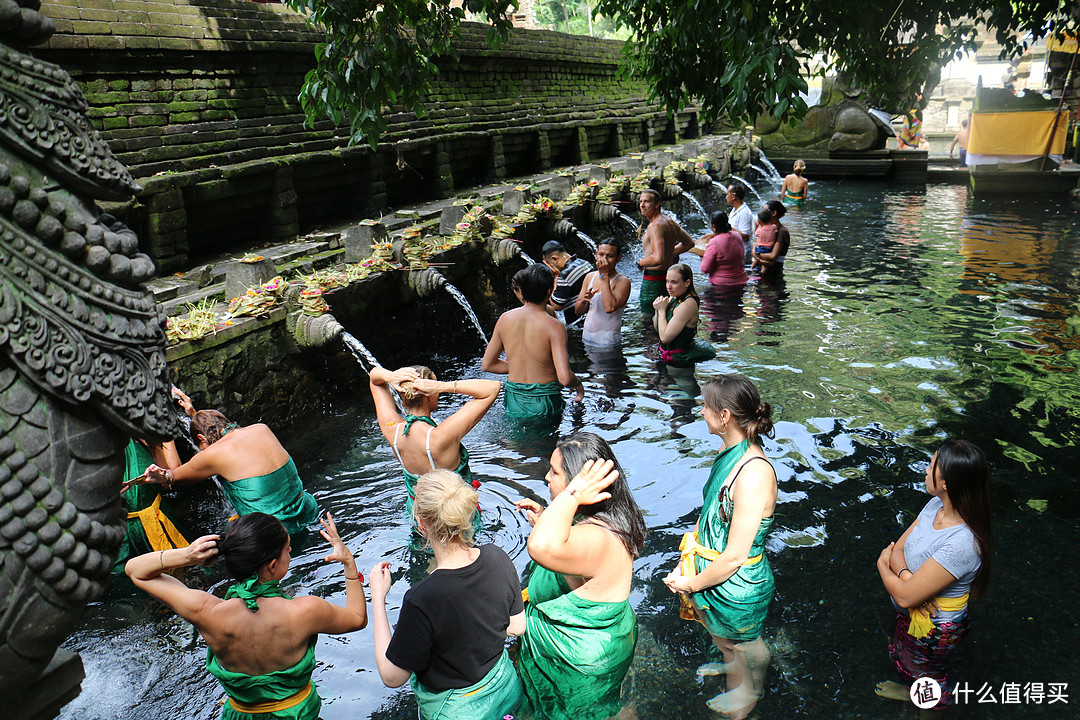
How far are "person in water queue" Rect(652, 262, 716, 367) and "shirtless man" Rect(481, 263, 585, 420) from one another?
5.41 ft

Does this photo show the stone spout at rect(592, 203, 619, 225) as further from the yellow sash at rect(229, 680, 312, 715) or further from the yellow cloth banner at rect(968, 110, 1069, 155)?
the yellow cloth banner at rect(968, 110, 1069, 155)

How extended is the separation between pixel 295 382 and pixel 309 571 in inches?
102

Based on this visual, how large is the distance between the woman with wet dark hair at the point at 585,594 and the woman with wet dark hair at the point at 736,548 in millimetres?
581

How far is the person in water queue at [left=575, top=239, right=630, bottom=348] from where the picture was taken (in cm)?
764

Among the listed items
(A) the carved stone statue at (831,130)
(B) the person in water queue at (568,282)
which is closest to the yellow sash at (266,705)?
(B) the person in water queue at (568,282)

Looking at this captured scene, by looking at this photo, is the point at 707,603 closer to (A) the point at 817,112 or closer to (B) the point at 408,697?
(B) the point at 408,697

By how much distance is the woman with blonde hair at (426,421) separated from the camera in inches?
169

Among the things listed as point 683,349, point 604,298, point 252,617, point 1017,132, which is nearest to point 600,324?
point 604,298

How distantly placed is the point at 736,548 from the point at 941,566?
90 cm

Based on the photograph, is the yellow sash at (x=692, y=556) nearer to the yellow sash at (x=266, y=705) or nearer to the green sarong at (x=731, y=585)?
the green sarong at (x=731, y=585)

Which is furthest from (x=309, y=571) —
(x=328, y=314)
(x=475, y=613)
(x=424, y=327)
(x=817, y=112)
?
(x=817, y=112)

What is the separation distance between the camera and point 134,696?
3.70m

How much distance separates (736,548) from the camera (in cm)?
330

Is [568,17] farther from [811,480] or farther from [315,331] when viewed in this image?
[811,480]
